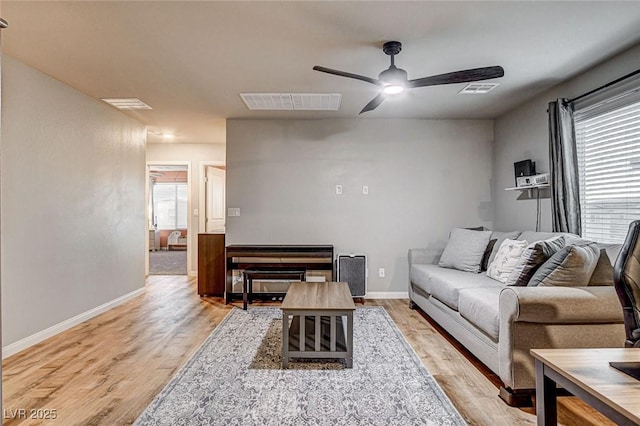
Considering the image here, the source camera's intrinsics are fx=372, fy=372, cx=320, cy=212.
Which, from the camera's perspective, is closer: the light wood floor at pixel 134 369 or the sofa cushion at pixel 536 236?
the light wood floor at pixel 134 369

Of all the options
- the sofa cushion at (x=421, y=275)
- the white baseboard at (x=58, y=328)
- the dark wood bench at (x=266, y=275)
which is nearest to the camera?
the white baseboard at (x=58, y=328)

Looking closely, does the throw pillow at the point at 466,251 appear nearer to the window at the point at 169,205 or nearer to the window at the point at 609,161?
the window at the point at 609,161

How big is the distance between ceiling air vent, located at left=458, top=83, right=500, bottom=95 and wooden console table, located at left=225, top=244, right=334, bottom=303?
240 cm

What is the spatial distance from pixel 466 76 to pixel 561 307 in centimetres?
170

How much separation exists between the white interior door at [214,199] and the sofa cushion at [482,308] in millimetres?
4985

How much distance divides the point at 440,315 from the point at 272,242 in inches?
96.6

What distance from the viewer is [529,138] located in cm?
430

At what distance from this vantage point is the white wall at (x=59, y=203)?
3146 millimetres

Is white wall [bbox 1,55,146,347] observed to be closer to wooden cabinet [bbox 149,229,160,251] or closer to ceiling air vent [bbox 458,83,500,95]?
ceiling air vent [bbox 458,83,500,95]

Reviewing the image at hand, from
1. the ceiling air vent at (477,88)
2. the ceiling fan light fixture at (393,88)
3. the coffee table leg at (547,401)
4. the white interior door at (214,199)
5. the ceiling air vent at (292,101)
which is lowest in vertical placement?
the coffee table leg at (547,401)

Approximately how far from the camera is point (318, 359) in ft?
9.62

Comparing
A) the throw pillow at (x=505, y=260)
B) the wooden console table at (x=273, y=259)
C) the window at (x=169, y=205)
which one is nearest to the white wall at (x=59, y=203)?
the wooden console table at (x=273, y=259)

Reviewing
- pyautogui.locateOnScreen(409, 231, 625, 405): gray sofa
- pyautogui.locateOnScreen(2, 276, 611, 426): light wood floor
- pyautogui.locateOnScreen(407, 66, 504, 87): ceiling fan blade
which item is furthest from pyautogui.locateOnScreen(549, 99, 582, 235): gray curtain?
pyautogui.locateOnScreen(2, 276, 611, 426): light wood floor

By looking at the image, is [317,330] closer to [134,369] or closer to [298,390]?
[298,390]
